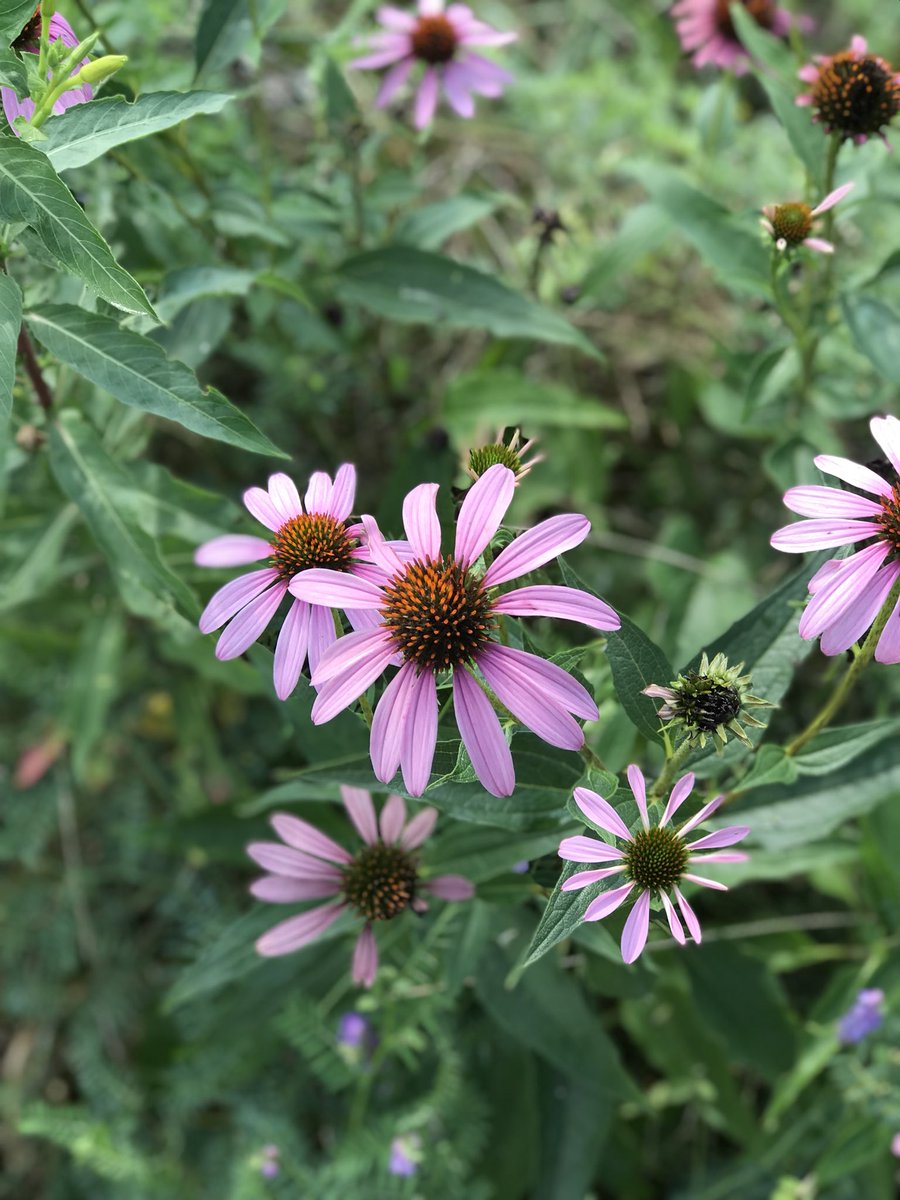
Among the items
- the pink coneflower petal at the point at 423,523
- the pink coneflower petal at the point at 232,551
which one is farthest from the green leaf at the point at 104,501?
the pink coneflower petal at the point at 423,523

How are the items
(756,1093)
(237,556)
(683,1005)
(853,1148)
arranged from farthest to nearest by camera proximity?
(756,1093)
(683,1005)
(853,1148)
(237,556)

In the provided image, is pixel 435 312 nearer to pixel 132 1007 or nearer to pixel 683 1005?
pixel 683 1005

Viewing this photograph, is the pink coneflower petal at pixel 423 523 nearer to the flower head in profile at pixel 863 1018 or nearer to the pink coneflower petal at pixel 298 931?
the pink coneflower petal at pixel 298 931

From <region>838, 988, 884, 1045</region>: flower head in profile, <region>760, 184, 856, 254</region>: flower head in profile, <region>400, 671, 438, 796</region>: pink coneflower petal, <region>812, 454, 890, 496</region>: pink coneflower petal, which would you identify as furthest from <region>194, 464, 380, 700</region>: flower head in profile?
<region>838, 988, 884, 1045</region>: flower head in profile

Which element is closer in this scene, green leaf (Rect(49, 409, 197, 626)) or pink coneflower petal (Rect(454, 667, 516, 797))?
pink coneflower petal (Rect(454, 667, 516, 797))

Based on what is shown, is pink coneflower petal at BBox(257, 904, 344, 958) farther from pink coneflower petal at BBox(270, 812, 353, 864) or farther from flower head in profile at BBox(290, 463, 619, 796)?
flower head in profile at BBox(290, 463, 619, 796)

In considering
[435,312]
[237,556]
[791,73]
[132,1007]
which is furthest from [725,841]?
[132,1007]
